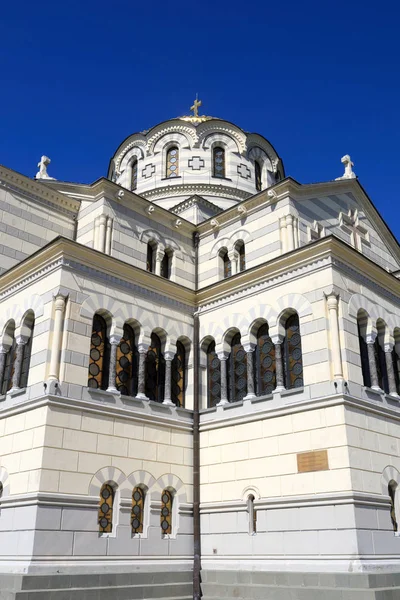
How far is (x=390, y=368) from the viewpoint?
18.8 m

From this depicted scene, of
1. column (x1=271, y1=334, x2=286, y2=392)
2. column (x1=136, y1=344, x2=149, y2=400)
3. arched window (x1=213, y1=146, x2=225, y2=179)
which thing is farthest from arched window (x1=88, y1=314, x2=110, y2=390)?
arched window (x1=213, y1=146, x2=225, y2=179)

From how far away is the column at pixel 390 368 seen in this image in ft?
60.7

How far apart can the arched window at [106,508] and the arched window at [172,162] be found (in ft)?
55.0

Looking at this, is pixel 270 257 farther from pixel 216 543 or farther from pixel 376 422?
pixel 216 543

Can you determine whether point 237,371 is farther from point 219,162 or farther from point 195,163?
point 219,162

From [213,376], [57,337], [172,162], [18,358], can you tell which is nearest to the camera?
[57,337]

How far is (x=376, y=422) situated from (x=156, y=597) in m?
7.80

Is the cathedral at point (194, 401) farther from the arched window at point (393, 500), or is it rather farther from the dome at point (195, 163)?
the dome at point (195, 163)

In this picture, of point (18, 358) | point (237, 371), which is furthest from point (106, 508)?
point (237, 371)

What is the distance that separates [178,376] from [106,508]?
531 centimetres

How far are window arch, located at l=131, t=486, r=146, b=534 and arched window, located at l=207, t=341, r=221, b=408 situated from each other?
3.85 meters

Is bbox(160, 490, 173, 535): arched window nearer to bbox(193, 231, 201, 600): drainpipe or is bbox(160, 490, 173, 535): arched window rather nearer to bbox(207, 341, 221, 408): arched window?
bbox(193, 231, 201, 600): drainpipe

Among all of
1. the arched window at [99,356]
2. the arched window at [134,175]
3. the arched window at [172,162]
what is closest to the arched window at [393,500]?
the arched window at [99,356]

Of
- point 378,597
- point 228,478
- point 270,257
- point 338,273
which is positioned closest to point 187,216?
point 270,257
